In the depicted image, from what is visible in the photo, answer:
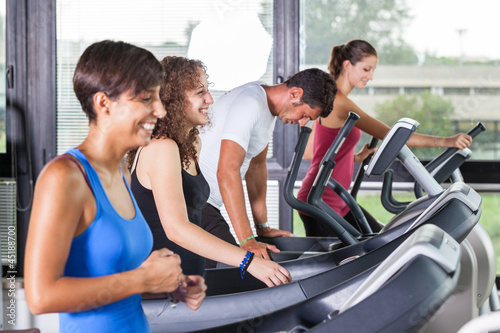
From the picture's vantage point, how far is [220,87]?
3959mm

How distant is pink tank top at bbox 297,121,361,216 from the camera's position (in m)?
3.00

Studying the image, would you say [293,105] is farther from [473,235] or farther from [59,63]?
[59,63]

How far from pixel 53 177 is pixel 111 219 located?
120mm

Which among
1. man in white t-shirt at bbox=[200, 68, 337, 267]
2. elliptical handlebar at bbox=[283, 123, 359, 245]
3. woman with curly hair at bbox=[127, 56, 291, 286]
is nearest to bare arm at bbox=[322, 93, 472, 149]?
elliptical handlebar at bbox=[283, 123, 359, 245]

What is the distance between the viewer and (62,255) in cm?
83

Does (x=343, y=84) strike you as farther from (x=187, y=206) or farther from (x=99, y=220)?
(x=99, y=220)

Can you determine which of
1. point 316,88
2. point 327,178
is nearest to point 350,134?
point 327,178

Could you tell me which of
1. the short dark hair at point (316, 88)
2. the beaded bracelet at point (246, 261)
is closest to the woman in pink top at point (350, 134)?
the short dark hair at point (316, 88)

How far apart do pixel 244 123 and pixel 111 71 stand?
132 cm

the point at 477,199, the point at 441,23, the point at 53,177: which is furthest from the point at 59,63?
the point at 53,177

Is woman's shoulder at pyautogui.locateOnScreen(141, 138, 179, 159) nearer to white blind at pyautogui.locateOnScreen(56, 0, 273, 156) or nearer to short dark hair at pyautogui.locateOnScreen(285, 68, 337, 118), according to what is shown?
short dark hair at pyautogui.locateOnScreen(285, 68, 337, 118)

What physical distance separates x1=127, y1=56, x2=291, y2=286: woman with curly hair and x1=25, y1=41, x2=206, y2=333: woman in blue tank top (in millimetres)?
346

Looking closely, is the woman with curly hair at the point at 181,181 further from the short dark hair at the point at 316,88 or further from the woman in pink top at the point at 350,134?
the woman in pink top at the point at 350,134

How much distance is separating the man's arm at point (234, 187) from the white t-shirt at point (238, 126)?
48 mm
